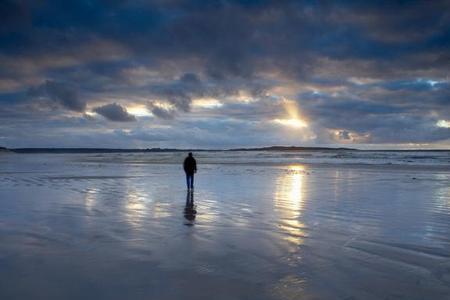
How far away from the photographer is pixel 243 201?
1580 cm

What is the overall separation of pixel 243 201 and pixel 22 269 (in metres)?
9.75

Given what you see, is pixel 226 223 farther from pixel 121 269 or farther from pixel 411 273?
pixel 411 273

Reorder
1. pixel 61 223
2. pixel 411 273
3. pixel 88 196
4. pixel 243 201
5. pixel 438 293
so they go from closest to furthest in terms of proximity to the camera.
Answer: pixel 438 293
pixel 411 273
pixel 61 223
pixel 243 201
pixel 88 196

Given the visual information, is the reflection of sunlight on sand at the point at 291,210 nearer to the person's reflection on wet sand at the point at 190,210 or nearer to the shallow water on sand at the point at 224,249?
the shallow water on sand at the point at 224,249

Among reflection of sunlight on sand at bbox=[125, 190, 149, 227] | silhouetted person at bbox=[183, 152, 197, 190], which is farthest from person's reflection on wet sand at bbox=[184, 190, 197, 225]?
silhouetted person at bbox=[183, 152, 197, 190]

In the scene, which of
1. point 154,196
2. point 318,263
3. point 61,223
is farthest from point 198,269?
point 154,196

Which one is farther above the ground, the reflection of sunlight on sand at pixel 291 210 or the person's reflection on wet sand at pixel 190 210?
the reflection of sunlight on sand at pixel 291 210

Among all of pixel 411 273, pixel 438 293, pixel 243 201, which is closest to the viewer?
pixel 438 293

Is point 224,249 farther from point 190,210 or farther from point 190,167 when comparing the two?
point 190,167

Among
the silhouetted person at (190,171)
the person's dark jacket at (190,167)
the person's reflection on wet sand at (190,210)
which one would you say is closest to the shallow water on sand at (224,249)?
the person's reflection on wet sand at (190,210)

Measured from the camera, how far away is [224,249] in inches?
332

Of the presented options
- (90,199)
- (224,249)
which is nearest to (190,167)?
(90,199)

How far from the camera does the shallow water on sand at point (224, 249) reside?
6148mm

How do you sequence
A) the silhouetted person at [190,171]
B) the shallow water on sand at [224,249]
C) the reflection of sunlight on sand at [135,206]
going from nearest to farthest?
the shallow water on sand at [224,249] < the reflection of sunlight on sand at [135,206] < the silhouetted person at [190,171]
